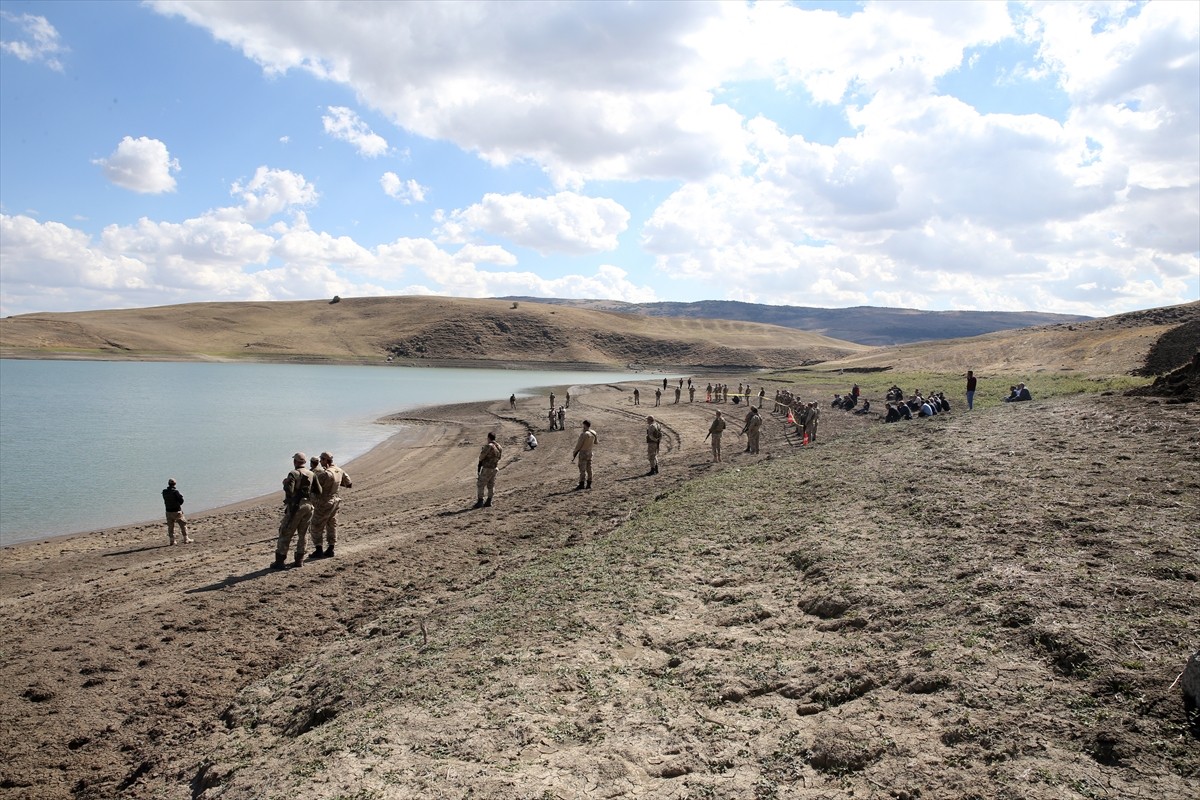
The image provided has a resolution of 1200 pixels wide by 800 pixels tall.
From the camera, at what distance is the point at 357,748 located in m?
5.95

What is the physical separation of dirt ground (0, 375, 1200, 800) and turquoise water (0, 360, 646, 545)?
24.6ft

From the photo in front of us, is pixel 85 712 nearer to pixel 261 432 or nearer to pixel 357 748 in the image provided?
pixel 357 748

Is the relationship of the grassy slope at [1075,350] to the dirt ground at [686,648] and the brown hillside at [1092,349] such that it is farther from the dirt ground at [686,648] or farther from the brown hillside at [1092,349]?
the dirt ground at [686,648]

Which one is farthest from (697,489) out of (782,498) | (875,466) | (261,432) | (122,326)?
(122,326)

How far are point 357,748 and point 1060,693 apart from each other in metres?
5.53

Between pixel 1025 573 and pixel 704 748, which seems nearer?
pixel 704 748

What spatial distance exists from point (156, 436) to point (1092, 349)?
58.1m

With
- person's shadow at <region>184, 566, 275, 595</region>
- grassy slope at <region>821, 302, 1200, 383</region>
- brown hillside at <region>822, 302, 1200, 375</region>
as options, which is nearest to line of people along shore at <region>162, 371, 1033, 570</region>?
person's shadow at <region>184, 566, 275, 595</region>

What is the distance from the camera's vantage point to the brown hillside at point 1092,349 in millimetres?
32188

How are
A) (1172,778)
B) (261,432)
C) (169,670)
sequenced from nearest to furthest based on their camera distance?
(1172,778), (169,670), (261,432)

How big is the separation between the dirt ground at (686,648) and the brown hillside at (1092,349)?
895 inches

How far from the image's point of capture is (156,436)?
3422 cm

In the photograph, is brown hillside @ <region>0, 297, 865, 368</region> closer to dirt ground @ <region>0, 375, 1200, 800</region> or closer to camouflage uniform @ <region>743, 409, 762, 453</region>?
camouflage uniform @ <region>743, 409, 762, 453</region>

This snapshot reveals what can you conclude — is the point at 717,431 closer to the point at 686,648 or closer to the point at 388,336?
the point at 686,648
